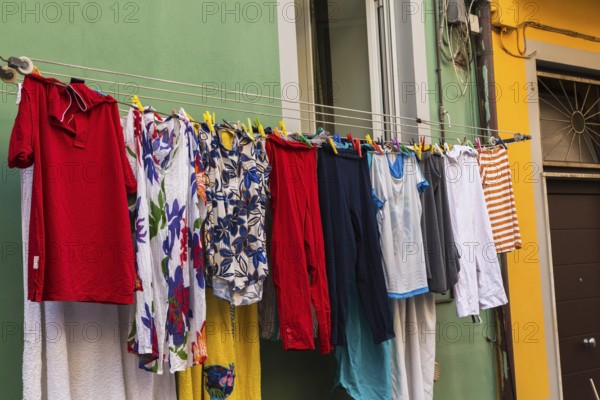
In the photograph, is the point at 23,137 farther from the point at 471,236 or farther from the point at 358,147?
the point at 471,236

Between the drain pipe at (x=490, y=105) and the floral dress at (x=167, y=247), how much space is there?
3009 millimetres

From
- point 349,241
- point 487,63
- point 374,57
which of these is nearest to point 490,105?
point 487,63

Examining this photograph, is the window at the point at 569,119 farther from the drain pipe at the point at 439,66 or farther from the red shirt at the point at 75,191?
the red shirt at the point at 75,191

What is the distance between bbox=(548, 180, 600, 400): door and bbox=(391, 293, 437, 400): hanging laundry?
2.26 meters

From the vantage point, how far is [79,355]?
9.24 ft

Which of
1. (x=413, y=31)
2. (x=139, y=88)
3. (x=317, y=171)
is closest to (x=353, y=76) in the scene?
(x=413, y=31)

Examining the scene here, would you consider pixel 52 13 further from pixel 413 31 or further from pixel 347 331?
pixel 413 31

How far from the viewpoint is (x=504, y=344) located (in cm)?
527

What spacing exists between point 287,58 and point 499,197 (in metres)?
1.66

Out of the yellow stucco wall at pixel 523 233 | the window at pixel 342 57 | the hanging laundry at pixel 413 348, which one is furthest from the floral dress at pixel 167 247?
the yellow stucco wall at pixel 523 233

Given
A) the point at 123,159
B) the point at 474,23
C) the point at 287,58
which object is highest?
the point at 474,23

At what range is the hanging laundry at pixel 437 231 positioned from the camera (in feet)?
13.0

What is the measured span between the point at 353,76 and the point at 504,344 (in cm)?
237

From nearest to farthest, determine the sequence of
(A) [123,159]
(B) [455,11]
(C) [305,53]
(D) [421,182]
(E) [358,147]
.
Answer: (A) [123,159], (E) [358,147], (D) [421,182], (C) [305,53], (B) [455,11]
